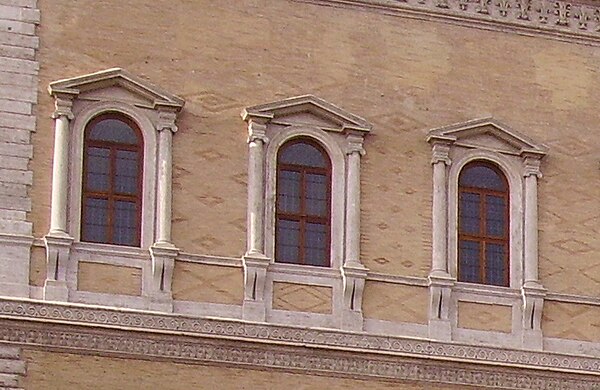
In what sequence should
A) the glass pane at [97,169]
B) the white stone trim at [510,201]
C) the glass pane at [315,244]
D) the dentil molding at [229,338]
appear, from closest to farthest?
the dentil molding at [229,338]
the glass pane at [97,169]
the glass pane at [315,244]
the white stone trim at [510,201]

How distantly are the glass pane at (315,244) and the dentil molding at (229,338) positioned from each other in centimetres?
92

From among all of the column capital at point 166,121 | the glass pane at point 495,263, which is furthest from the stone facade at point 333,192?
the glass pane at point 495,263

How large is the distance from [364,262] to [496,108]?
2745mm

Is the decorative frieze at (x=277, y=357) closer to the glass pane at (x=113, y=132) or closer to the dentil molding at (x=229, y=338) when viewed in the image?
the dentil molding at (x=229, y=338)

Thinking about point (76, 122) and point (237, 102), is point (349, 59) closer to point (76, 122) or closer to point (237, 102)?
point (237, 102)

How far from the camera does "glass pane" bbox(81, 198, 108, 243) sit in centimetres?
2739

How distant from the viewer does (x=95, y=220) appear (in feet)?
90.2

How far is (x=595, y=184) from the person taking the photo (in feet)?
97.4

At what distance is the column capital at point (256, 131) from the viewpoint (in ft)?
92.4

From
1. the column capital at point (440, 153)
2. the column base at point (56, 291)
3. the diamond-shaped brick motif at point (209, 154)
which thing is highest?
the column capital at point (440, 153)

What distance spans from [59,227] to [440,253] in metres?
4.67

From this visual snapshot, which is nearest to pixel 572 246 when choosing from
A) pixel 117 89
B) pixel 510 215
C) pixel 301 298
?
pixel 510 215

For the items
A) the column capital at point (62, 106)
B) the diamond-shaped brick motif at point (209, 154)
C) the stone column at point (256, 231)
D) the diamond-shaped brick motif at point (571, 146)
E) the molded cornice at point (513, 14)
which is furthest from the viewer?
the diamond-shaped brick motif at point (571, 146)

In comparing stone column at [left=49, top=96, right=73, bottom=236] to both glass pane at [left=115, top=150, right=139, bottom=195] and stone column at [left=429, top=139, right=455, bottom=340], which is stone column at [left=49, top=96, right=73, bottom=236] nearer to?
glass pane at [left=115, top=150, right=139, bottom=195]
